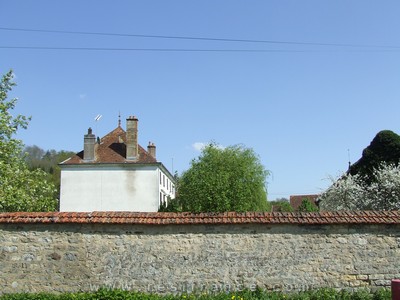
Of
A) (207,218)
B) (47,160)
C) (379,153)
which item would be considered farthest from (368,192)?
(47,160)

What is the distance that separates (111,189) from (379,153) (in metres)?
22.8

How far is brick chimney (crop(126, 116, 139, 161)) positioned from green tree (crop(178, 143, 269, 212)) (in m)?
9.74

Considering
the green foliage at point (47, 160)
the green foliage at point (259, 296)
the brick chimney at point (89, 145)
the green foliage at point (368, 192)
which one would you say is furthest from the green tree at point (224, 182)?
the green foliage at point (47, 160)

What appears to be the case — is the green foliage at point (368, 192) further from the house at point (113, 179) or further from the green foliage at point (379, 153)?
the house at point (113, 179)

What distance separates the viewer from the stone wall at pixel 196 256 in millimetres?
11648

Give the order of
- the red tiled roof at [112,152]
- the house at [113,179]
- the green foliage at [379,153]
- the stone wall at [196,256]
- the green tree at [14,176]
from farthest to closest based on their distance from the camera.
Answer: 1. the red tiled roof at [112,152]
2. the house at [113,179]
3. the green foliage at [379,153]
4. the green tree at [14,176]
5. the stone wall at [196,256]

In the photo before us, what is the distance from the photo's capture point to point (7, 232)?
39.6ft

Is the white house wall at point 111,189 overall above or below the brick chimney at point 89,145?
below

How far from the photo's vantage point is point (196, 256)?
11.8 metres

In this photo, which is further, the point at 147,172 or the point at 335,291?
the point at 147,172

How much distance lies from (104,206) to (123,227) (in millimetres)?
26999

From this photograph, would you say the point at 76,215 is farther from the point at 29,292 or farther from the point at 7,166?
the point at 7,166

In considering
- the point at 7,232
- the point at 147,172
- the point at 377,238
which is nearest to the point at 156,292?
the point at 7,232

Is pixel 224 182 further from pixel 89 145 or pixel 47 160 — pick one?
pixel 47 160
